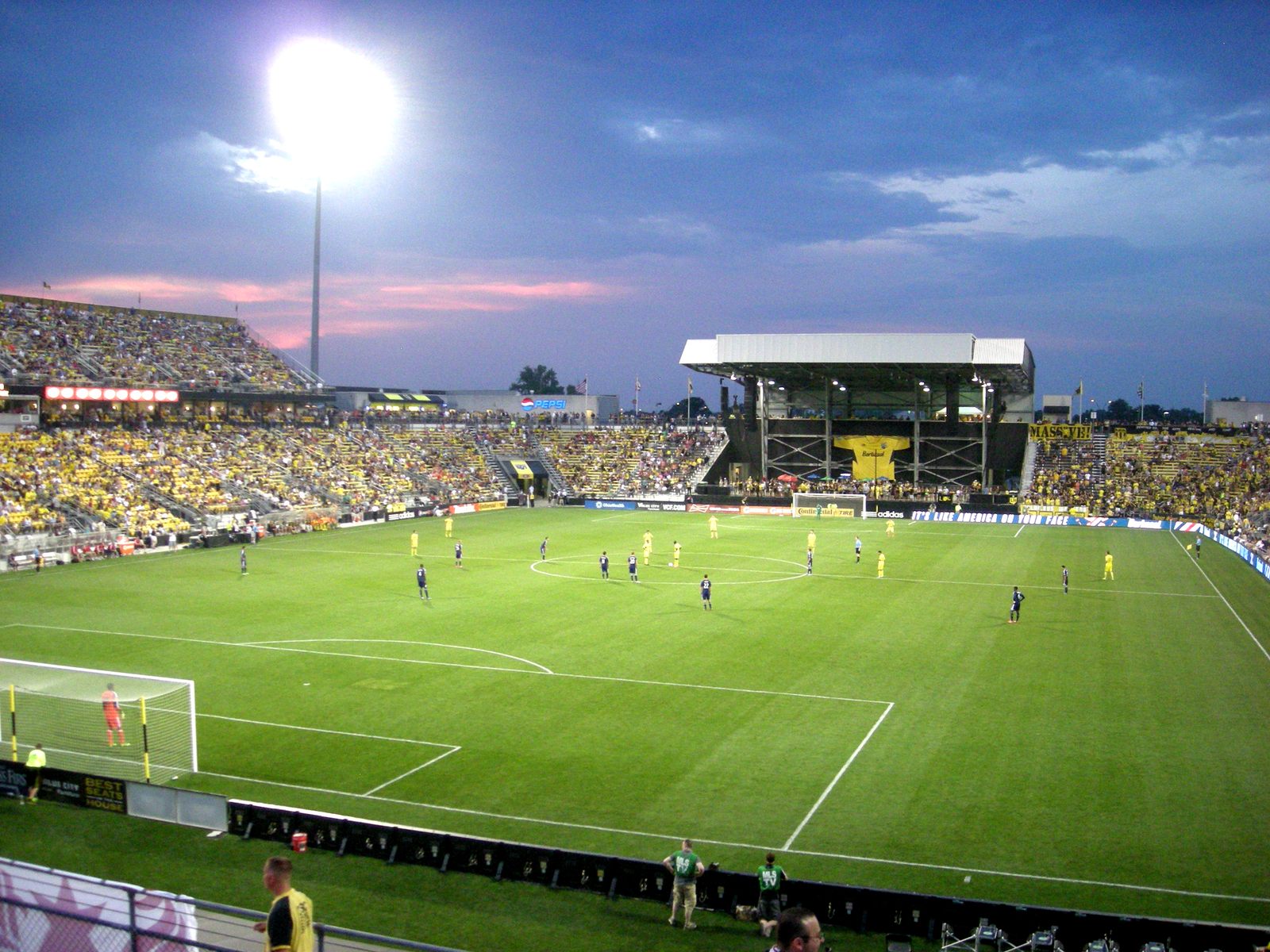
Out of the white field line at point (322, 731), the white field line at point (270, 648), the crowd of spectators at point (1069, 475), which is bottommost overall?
the white field line at point (322, 731)

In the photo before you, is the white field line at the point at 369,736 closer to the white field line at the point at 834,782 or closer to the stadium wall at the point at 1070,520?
the white field line at the point at 834,782

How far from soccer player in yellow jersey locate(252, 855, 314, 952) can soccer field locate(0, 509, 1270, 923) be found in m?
9.38

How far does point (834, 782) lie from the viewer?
18.8 meters

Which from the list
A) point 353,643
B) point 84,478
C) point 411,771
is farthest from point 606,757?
point 84,478

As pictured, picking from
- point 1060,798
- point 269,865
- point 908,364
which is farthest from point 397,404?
point 269,865

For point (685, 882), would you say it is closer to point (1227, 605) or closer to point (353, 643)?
point (353, 643)

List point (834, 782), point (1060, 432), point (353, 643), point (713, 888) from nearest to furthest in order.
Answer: point (713, 888), point (834, 782), point (353, 643), point (1060, 432)

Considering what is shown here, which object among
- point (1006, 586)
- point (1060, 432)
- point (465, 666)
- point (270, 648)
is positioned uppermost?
point (1060, 432)

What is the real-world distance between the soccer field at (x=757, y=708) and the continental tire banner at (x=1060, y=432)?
3845 centimetres

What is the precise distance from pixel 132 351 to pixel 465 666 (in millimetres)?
52515

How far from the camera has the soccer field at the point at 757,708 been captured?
53.2 feet

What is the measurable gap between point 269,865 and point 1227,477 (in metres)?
78.5

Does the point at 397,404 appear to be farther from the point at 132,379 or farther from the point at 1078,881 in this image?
the point at 1078,881

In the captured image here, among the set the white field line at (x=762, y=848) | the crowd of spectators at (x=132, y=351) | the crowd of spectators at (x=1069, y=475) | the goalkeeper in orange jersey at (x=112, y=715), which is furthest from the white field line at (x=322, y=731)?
the crowd of spectators at (x=1069, y=475)
